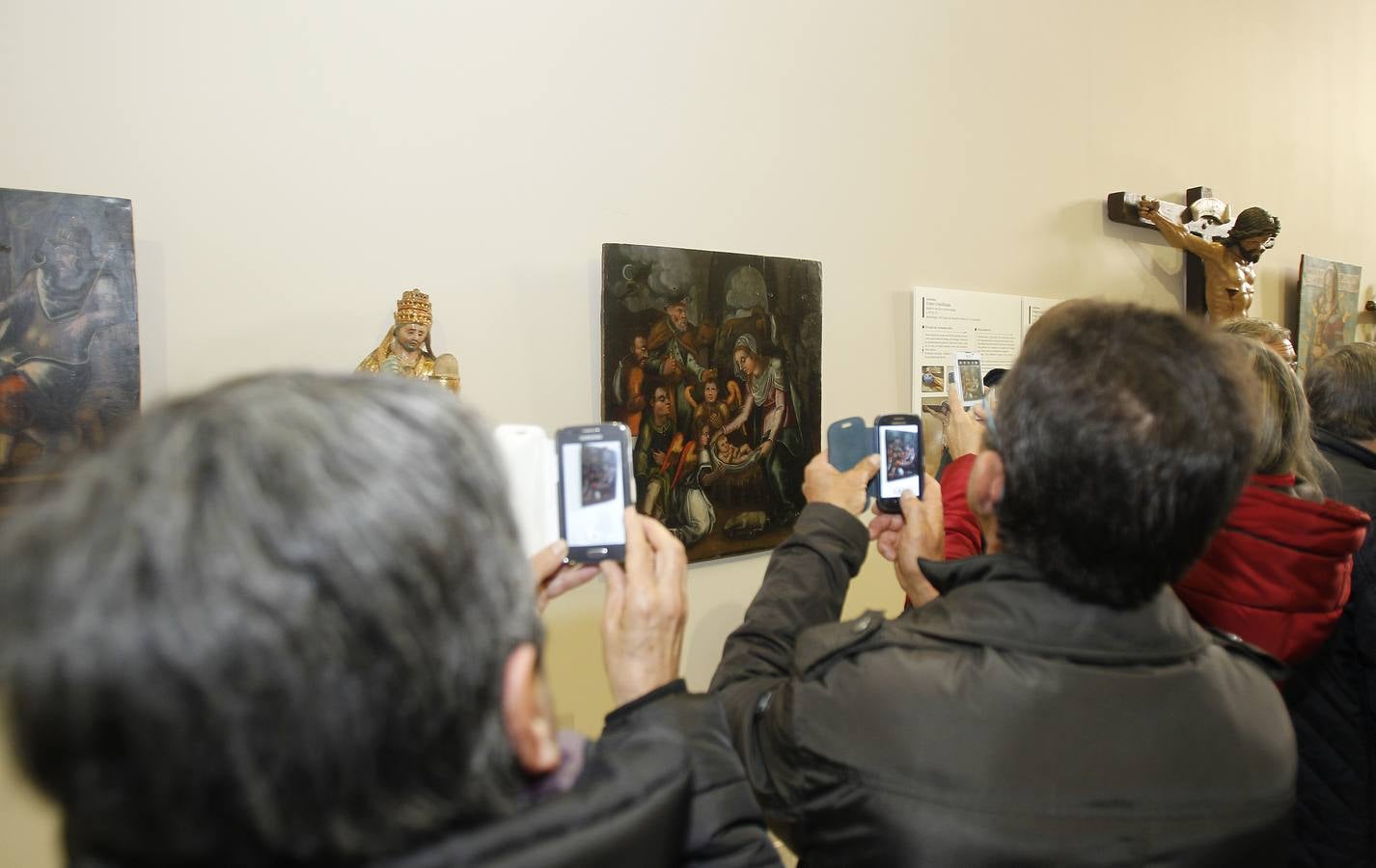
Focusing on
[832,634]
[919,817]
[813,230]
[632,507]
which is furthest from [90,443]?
[813,230]

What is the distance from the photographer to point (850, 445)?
5.66ft

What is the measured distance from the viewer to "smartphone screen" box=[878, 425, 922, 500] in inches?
67.1

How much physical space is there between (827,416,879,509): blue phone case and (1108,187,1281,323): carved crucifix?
2892 mm

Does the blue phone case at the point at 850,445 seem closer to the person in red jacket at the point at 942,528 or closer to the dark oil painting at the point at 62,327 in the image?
the person in red jacket at the point at 942,528

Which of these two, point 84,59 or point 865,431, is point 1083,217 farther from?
point 84,59

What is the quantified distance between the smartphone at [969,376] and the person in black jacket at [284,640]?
2.84 meters

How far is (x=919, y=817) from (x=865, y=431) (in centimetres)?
92

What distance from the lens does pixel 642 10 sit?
2.38m

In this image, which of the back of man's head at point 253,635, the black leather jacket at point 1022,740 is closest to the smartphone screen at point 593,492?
the black leather jacket at point 1022,740

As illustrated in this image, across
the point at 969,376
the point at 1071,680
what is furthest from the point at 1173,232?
the point at 1071,680

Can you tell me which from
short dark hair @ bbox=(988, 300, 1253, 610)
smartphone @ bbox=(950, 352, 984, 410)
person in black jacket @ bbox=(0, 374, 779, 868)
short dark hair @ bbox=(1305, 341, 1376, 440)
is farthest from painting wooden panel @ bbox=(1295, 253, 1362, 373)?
person in black jacket @ bbox=(0, 374, 779, 868)

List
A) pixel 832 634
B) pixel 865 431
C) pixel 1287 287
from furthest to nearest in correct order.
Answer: pixel 1287 287 < pixel 865 431 < pixel 832 634

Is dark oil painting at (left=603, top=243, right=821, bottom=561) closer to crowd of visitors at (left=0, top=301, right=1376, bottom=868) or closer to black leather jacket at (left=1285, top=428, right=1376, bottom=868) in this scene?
crowd of visitors at (left=0, top=301, right=1376, bottom=868)

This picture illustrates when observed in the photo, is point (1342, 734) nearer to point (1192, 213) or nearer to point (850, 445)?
point (850, 445)
